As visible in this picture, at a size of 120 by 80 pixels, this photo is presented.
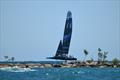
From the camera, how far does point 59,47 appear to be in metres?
144

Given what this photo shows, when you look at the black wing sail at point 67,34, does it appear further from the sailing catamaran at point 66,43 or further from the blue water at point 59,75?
the blue water at point 59,75

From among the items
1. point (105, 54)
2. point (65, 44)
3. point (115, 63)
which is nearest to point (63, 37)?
point (65, 44)

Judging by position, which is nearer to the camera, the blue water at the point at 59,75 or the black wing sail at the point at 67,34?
the blue water at the point at 59,75

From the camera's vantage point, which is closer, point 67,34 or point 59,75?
point 59,75

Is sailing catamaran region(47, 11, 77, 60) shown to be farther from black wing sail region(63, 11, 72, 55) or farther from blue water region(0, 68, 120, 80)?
blue water region(0, 68, 120, 80)

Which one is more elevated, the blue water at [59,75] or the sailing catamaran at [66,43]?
the sailing catamaran at [66,43]

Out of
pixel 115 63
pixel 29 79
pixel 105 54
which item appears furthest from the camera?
pixel 105 54

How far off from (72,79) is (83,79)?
1.93m

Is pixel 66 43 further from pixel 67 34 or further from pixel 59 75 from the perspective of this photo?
pixel 59 75

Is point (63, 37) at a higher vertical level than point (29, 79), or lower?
higher

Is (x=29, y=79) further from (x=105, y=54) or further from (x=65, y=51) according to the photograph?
(x=105, y=54)

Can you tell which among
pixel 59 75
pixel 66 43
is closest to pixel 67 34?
pixel 66 43

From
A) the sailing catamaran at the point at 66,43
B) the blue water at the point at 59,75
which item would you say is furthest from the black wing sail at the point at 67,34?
the blue water at the point at 59,75

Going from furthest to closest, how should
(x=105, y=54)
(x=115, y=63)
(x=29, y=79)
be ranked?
(x=105, y=54) < (x=115, y=63) < (x=29, y=79)
